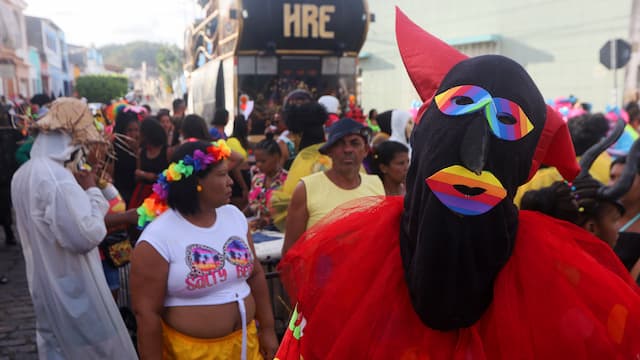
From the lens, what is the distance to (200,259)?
8.76 ft

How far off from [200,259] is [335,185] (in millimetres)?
1088

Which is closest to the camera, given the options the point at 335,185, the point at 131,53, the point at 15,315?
the point at 335,185

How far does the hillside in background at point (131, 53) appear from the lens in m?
158

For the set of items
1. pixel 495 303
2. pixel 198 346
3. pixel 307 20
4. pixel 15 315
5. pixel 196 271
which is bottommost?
pixel 15 315

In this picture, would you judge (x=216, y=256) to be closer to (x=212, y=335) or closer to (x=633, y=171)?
(x=212, y=335)

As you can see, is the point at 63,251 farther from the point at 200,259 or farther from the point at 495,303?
the point at 495,303

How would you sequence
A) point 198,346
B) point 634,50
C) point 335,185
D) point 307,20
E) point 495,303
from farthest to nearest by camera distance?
1. point 634,50
2. point 307,20
3. point 335,185
4. point 198,346
5. point 495,303

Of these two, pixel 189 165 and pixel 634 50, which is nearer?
pixel 189 165

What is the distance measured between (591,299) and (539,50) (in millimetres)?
18513

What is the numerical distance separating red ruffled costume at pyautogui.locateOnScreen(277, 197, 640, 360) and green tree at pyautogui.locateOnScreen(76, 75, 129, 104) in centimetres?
4177

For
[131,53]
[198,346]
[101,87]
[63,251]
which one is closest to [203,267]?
[198,346]

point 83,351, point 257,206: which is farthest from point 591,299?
point 257,206

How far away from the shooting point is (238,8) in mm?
10398

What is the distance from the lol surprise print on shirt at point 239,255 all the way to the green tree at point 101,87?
132 feet
